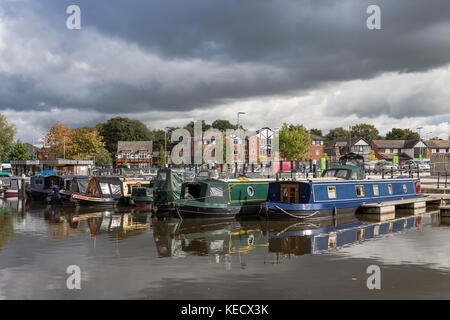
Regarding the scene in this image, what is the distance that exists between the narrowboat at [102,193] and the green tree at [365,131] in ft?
405

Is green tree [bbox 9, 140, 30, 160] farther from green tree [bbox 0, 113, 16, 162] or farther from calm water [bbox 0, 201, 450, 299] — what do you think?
calm water [bbox 0, 201, 450, 299]

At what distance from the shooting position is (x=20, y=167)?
70.8m

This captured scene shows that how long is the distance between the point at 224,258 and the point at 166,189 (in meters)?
13.7

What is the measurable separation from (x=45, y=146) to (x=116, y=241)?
3092 inches

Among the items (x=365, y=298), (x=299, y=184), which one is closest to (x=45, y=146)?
(x=299, y=184)

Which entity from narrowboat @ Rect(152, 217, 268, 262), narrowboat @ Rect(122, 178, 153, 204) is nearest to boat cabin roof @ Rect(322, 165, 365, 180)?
narrowboat @ Rect(152, 217, 268, 262)

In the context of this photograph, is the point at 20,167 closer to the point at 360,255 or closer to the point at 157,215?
the point at 157,215

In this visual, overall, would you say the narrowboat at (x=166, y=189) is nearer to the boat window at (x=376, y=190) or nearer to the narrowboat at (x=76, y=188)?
the narrowboat at (x=76, y=188)

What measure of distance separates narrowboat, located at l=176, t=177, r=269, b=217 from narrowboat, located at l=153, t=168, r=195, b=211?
1.25 meters

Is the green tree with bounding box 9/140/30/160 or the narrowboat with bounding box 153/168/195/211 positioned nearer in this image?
the narrowboat with bounding box 153/168/195/211

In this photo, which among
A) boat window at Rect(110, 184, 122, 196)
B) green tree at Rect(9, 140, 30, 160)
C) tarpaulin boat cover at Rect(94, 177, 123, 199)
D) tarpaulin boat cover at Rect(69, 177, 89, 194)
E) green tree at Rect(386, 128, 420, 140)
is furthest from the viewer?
green tree at Rect(386, 128, 420, 140)

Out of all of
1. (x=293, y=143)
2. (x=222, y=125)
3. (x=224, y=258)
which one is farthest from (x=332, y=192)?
(x=222, y=125)

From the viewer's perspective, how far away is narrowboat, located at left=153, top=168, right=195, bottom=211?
28.6 metres

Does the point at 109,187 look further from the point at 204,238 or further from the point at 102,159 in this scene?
the point at 102,159
